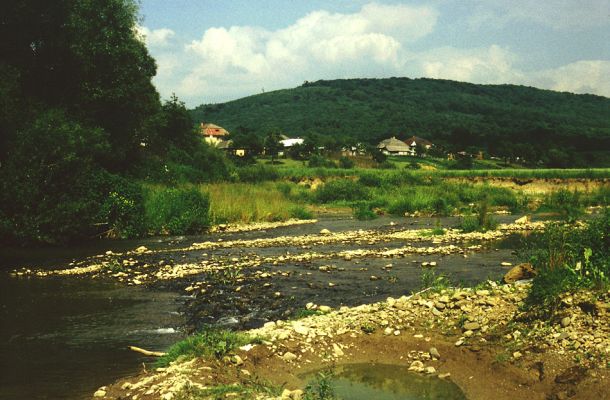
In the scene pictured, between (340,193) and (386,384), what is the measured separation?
3610 cm

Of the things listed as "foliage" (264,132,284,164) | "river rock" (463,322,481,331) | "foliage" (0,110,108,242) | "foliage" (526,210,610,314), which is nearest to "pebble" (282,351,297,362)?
"river rock" (463,322,481,331)

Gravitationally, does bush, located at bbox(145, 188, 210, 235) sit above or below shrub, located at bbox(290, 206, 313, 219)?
above

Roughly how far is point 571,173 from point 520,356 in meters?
54.6

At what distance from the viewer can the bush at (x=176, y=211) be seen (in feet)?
82.3

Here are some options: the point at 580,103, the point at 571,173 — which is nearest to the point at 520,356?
the point at 571,173

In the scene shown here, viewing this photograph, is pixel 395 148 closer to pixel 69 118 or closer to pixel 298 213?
pixel 298 213

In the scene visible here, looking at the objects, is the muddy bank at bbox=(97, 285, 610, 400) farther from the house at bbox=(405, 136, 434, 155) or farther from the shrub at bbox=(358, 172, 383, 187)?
the house at bbox=(405, 136, 434, 155)

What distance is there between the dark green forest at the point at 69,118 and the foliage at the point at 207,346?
53.0ft

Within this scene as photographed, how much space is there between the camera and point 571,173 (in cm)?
5516

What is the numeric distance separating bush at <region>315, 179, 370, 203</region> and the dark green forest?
46.2 feet

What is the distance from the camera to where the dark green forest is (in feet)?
70.3

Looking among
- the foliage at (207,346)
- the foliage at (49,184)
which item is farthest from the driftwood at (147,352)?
the foliage at (49,184)

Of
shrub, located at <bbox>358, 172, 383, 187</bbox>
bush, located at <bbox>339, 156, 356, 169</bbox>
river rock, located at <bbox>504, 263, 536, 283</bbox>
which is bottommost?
river rock, located at <bbox>504, 263, 536, 283</bbox>

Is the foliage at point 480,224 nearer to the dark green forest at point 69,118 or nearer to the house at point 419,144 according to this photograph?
the dark green forest at point 69,118
